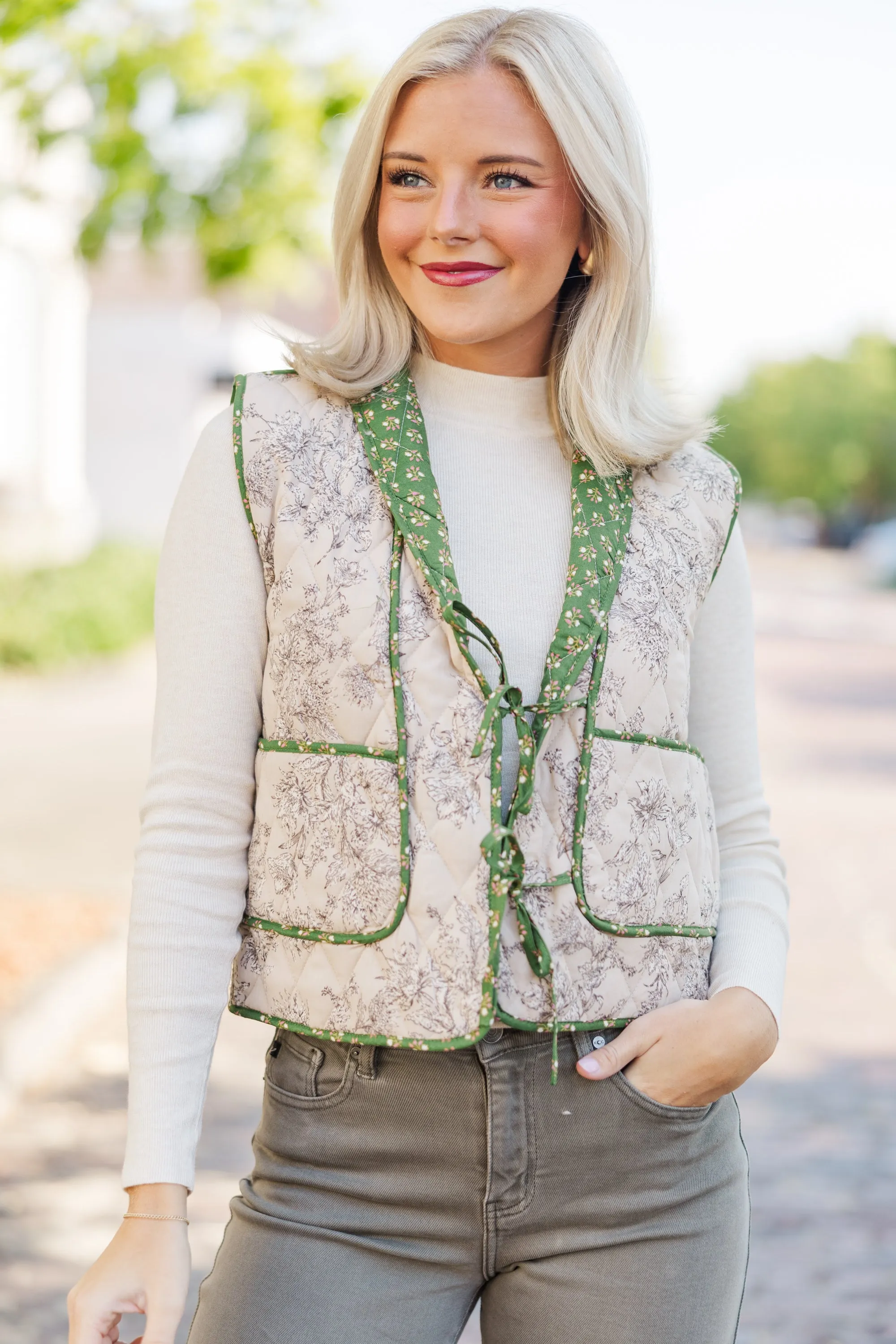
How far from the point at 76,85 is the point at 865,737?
35.6ft

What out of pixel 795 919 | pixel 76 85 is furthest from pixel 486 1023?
pixel 795 919

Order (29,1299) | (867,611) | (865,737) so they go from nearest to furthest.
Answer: (29,1299)
(865,737)
(867,611)

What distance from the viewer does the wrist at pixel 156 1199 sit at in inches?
67.5

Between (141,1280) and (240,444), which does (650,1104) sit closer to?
(141,1280)

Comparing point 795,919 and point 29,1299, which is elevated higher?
point 795,919

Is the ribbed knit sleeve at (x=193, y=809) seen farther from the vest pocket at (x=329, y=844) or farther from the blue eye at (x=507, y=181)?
the blue eye at (x=507, y=181)

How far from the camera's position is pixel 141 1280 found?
167 cm

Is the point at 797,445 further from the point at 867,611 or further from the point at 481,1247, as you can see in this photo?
the point at 481,1247

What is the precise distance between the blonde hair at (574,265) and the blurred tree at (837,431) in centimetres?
6925

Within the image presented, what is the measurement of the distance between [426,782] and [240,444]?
1.55 ft

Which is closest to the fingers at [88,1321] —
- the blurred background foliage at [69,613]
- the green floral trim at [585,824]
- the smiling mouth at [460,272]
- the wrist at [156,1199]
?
the wrist at [156,1199]

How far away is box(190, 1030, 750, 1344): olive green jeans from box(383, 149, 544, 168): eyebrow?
108cm

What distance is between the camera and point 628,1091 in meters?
1.84

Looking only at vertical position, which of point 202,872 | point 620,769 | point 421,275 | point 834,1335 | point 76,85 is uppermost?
point 76,85
